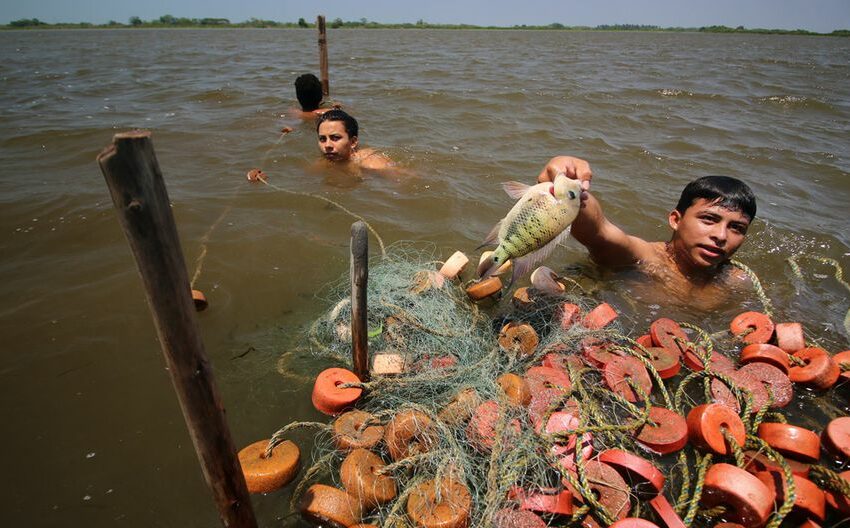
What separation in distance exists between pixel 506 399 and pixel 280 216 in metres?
4.77

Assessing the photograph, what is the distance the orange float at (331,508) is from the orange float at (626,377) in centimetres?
194

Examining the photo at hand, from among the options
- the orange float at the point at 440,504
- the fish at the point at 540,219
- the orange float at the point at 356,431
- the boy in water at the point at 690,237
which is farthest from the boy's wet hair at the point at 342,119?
the orange float at the point at 440,504

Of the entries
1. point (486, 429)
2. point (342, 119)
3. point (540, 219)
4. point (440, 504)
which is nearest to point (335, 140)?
point (342, 119)

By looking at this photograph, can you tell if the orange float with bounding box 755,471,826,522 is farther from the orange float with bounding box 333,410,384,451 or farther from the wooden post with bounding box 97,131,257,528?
the wooden post with bounding box 97,131,257,528

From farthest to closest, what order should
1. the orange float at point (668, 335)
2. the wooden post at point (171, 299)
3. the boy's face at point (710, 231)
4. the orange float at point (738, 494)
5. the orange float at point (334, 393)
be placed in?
the boy's face at point (710, 231) < the orange float at point (668, 335) < the orange float at point (334, 393) < the orange float at point (738, 494) < the wooden post at point (171, 299)

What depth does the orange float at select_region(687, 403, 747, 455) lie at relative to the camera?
2793 millimetres

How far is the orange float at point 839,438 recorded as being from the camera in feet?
9.31

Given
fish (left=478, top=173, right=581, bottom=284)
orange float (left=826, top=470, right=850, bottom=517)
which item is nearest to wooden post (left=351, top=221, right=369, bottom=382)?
fish (left=478, top=173, right=581, bottom=284)

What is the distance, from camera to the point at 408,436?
8.93ft

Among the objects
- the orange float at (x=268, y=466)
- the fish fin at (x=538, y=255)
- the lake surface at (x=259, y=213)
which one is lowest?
the lake surface at (x=259, y=213)

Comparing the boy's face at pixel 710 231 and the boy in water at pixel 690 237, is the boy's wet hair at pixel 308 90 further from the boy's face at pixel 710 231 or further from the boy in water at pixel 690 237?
the boy's face at pixel 710 231

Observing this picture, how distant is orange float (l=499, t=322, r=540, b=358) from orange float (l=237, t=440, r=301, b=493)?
5.77ft

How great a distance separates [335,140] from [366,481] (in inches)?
257

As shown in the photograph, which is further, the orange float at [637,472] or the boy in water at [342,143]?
the boy in water at [342,143]
